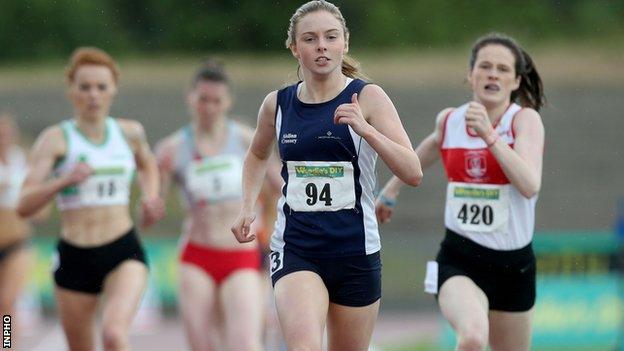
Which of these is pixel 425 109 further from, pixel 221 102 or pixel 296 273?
pixel 296 273

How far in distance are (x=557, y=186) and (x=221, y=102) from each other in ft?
52.2

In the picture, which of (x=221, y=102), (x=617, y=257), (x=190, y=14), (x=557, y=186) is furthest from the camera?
(x=190, y=14)

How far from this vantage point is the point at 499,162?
303 inches

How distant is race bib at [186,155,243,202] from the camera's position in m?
9.96

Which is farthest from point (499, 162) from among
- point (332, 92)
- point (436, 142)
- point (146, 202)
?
point (146, 202)

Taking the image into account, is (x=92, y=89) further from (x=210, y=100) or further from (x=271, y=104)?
(x=271, y=104)

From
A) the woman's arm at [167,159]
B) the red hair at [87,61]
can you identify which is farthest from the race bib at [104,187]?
the woman's arm at [167,159]

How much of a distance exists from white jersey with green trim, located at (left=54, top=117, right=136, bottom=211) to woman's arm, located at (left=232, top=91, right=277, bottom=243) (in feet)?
6.14

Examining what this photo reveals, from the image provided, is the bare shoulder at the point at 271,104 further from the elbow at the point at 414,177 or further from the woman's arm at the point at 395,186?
the woman's arm at the point at 395,186

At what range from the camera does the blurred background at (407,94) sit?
48.5 ft

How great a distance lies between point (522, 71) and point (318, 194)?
1.90m

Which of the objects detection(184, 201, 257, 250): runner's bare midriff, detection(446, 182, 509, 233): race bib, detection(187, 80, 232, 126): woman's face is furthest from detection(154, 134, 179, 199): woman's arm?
detection(446, 182, 509, 233): race bib

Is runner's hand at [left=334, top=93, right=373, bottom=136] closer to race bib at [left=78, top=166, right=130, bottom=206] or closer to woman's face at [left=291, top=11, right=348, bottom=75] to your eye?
woman's face at [left=291, top=11, right=348, bottom=75]

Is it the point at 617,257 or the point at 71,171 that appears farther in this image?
the point at 617,257
